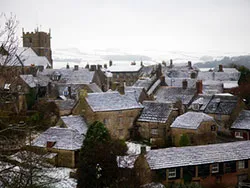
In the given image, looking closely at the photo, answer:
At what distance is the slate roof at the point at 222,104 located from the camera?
150 ft

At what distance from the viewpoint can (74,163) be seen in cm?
3531

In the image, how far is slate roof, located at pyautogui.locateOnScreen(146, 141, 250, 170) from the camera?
29.2m

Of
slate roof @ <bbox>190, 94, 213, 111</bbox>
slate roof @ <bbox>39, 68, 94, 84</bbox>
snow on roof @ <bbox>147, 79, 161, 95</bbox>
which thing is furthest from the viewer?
slate roof @ <bbox>39, 68, 94, 84</bbox>

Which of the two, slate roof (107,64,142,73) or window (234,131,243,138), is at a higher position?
slate roof (107,64,142,73)

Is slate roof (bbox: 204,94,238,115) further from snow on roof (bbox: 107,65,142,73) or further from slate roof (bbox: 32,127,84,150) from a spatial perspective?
snow on roof (bbox: 107,65,142,73)

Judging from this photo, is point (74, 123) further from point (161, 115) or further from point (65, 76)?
point (65, 76)

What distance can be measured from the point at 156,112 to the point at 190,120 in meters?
6.19

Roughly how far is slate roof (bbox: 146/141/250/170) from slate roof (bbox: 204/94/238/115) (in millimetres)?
13033

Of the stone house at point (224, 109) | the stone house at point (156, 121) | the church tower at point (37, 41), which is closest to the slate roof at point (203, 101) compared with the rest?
the stone house at point (224, 109)

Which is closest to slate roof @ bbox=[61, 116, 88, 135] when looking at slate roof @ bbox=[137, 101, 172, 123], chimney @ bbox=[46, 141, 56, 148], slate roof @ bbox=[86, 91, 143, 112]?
slate roof @ bbox=[86, 91, 143, 112]

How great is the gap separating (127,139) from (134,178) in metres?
19.9

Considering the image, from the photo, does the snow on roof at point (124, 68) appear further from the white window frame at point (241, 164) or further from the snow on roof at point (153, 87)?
the white window frame at point (241, 164)

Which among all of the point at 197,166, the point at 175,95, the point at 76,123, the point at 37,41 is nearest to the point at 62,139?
the point at 76,123

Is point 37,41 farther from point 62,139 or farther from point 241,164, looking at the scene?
→ point 241,164
